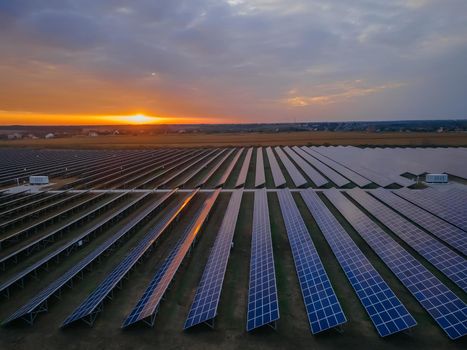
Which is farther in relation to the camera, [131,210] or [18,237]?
[131,210]

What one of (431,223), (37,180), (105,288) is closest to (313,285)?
(105,288)

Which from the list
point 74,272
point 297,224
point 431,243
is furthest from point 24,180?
point 431,243

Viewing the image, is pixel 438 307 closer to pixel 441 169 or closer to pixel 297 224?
pixel 297 224

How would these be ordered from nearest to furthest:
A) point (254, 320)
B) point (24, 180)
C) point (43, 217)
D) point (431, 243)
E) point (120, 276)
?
point (254, 320), point (120, 276), point (431, 243), point (43, 217), point (24, 180)

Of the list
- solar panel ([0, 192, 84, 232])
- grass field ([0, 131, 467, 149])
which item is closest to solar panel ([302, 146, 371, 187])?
solar panel ([0, 192, 84, 232])

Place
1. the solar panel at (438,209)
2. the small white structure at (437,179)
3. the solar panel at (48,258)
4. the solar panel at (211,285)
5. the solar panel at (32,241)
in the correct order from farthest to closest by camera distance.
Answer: the small white structure at (437,179), the solar panel at (438,209), the solar panel at (32,241), the solar panel at (48,258), the solar panel at (211,285)

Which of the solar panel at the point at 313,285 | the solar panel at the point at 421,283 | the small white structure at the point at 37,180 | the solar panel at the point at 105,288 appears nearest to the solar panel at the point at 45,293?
the solar panel at the point at 105,288

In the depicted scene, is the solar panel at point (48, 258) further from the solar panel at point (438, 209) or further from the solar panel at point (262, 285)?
the solar panel at point (438, 209)
